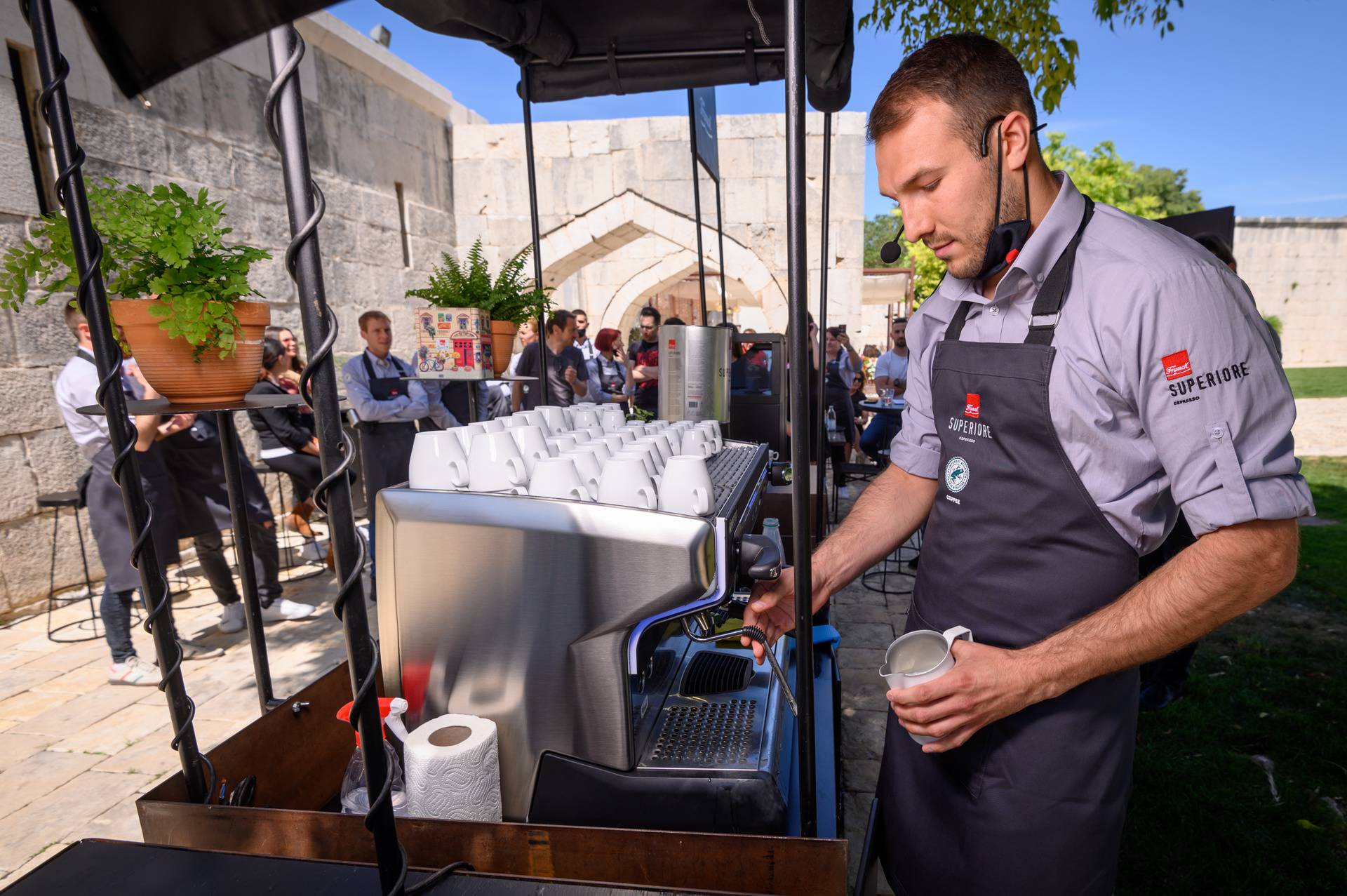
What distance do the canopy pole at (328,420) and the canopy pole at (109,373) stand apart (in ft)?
1.63

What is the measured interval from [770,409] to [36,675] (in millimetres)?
4308

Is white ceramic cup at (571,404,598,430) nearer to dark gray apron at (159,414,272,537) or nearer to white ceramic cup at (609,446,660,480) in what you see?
white ceramic cup at (609,446,660,480)

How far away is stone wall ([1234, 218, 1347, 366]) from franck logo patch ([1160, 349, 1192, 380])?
1305 inches

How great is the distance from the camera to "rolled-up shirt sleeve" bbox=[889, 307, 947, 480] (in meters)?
1.55

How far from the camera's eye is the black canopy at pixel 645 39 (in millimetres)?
2205

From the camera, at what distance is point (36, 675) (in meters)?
3.97

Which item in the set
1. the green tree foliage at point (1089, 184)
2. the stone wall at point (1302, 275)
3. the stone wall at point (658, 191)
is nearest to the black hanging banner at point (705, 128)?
the stone wall at point (658, 191)

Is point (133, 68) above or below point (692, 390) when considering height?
above

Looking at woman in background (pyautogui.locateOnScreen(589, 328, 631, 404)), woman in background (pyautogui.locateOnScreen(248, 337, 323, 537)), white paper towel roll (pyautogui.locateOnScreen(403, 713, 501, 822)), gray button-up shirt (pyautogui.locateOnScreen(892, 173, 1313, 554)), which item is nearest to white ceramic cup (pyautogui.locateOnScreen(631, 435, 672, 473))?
white paper towel roll (pyautogui.locateOnScreen(403, 713, 501, 822))

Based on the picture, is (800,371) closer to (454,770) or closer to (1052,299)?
(1052,299)

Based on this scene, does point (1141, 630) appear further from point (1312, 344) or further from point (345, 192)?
point (1312, 344)

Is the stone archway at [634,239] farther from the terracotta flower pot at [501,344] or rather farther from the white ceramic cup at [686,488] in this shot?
the white ceramic cup at [686,488]

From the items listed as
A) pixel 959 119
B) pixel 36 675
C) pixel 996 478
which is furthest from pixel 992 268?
pixel 36 675

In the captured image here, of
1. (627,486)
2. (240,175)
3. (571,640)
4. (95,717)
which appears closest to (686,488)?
(627,486)
